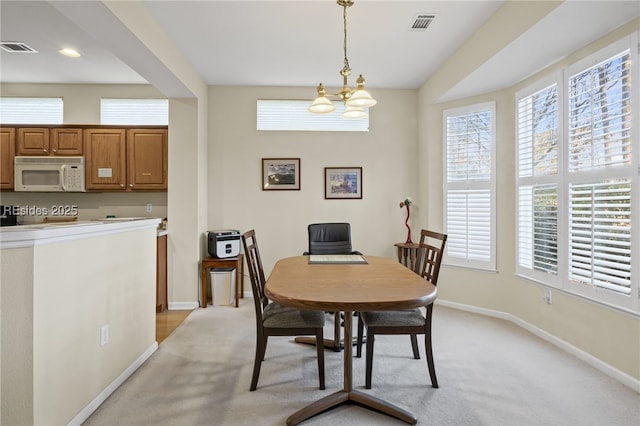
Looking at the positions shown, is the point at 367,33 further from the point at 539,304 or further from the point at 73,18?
the point at 539,304

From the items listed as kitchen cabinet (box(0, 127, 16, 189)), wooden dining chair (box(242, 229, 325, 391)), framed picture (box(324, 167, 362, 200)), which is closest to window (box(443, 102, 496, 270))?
framed picture (box(324, 167, 362, 200))

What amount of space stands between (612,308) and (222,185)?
13.7ft

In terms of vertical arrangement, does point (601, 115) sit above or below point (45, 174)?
above

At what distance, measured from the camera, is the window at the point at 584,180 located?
230 centimetres

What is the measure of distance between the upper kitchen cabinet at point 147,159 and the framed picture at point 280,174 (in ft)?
4.13

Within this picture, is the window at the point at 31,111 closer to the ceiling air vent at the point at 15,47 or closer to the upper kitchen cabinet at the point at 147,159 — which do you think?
the ceiling air vent at the point at 15,47

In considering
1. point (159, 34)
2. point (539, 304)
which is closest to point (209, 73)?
point (159, 34)

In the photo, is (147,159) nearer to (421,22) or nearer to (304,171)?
(304,171)

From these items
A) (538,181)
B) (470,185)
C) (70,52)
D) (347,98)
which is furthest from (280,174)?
(538,181)

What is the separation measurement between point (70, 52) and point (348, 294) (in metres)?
3.90

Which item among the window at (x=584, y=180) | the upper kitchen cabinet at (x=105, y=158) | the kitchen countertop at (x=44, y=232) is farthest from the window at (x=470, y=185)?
the upper kitchen cabinet at (x=105, y=158)

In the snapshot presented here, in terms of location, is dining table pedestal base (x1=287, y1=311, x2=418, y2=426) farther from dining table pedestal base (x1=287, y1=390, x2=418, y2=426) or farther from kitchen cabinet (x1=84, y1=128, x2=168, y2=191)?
kitchen cabinet (x1=84, y1=128, x2=168, y2=191)

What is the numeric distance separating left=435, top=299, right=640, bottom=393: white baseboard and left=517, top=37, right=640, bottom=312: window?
1.52 feet

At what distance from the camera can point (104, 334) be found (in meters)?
2.09
